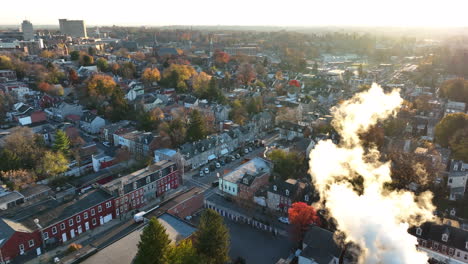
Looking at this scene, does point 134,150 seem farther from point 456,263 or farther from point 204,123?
point 456,263

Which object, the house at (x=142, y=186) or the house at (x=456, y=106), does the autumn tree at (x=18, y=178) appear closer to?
the house at (x=142, y=186)

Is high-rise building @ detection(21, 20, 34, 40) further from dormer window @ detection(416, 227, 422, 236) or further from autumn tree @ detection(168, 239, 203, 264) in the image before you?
dormer window @ detection(416, 227, 422, 236)

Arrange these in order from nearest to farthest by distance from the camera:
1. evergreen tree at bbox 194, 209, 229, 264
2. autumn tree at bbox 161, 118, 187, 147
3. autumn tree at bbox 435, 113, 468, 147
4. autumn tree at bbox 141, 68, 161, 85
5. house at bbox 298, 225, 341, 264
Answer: evergreen tree at bbox 194, 209, 229, 264 → house at bbox 298, 225, 341, 264 → autumn tree at bbox 435, 113, 468, 147 → autumn tree at bbox 161, 118, 187, 147 → autumn tree at bbox 141, 68, 161, 85

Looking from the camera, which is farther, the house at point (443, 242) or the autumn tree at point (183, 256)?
the house at point (443, 242)

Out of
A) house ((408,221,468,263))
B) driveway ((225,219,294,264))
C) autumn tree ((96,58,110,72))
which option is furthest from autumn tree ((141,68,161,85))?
house ((408,221,468,263))

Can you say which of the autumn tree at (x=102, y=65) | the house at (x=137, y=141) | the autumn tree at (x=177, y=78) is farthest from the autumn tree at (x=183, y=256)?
the autumn tree at (x=102, y=65)

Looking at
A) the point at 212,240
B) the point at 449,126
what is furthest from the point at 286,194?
the point at 449,126

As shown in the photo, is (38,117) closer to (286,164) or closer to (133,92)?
(133,92)
